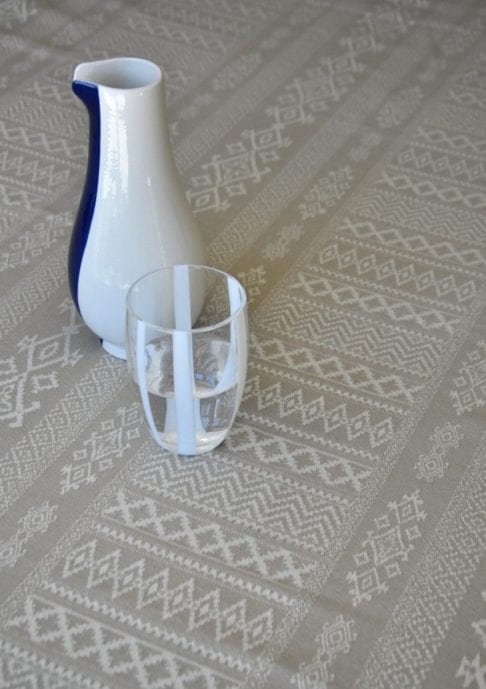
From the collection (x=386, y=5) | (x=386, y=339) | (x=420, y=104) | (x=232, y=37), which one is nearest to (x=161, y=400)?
(x=386, y=339)

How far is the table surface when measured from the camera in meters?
0.69

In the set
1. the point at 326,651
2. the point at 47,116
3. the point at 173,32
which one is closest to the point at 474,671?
the point at 326,651

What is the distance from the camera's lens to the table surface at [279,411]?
0.69 metres

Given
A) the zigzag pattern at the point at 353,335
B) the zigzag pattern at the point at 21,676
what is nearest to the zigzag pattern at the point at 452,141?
the zigzag pattern at the point at 353,335

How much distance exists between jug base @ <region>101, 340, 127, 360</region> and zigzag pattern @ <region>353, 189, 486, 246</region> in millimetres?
354

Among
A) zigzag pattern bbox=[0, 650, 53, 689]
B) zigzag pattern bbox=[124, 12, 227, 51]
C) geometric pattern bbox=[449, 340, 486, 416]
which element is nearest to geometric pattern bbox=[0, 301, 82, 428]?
zigzag pattern bbox=[0, 650, 53, 689]

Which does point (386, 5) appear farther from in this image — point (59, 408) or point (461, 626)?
point (461, 626)

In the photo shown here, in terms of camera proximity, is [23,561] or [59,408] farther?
[59,408]

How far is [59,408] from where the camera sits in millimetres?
870

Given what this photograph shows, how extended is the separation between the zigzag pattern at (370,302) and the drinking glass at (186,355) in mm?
178

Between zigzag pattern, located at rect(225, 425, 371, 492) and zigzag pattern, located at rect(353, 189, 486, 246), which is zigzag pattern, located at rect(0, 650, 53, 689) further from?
zigzag pattern, located at rect(353, 189, 486, 246)

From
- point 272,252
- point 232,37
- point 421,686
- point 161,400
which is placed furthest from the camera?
point 232,37

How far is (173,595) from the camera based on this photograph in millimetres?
719

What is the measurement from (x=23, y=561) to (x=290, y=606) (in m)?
0.19
